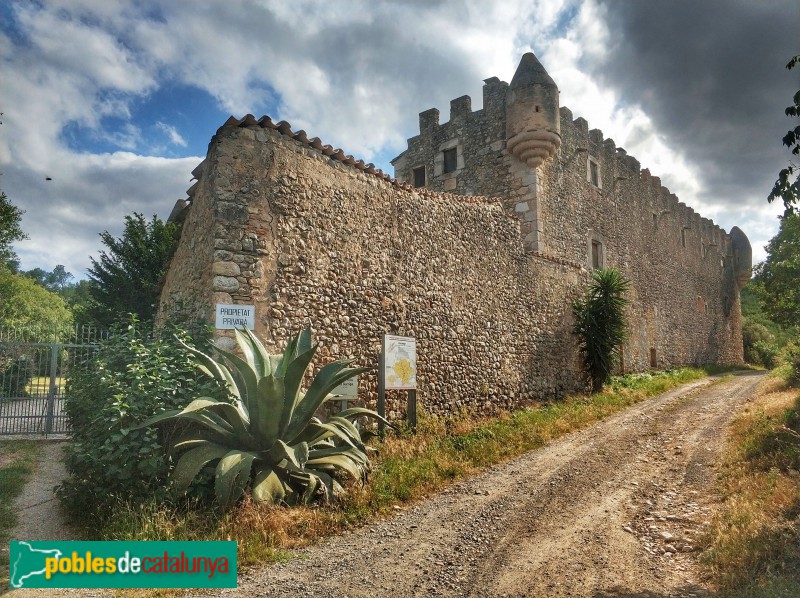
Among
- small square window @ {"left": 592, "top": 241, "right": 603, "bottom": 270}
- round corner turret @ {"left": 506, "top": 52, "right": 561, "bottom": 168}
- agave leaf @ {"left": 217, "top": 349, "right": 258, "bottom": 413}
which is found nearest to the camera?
agave leaf @ {"left": 217, "top": 349, "right": 258, "bottom": 413}

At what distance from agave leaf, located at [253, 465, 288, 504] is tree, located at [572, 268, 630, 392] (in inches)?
410

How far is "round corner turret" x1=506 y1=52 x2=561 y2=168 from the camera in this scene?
14.6 meters

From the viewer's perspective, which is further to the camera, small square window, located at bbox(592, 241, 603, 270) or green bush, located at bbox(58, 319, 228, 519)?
small square window, located at bbox(592, 241, 603, 270)

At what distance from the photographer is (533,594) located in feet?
13.5

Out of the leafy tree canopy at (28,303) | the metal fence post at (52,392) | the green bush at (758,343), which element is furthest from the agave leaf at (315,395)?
the leafy tree canopy at (28,303)

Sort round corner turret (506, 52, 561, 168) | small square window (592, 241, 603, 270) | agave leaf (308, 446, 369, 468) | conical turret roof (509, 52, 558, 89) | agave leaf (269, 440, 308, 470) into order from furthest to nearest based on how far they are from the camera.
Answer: small square window (592, 241, 603, 270) < conical turret roof (509, 52, 558, 89) < round corner turret (506, 52, 561, 168) < agave leaf (308, 446, 369, 468) < agave leaf (269, 440, 308, 470)

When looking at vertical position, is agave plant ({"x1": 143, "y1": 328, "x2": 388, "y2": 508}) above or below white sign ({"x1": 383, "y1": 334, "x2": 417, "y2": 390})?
below

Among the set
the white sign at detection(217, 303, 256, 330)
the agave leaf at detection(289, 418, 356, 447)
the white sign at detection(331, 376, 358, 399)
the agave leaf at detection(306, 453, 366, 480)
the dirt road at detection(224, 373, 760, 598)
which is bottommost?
the dirt road at detection(224, 373, 760, 598)

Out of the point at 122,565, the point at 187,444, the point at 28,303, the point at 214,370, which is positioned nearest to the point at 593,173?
the point at 214,370

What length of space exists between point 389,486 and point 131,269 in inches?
655

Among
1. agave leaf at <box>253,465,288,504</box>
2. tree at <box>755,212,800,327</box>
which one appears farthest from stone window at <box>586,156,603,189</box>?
agave leaf at <box>253,465,288,504</box>

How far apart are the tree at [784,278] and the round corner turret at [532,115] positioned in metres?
10.0

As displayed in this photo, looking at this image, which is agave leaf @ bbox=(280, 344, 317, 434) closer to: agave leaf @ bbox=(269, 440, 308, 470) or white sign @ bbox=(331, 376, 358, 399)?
agave leaf @ bbox=(269, 440, 308, 470)

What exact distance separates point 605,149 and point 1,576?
19.3 metres
